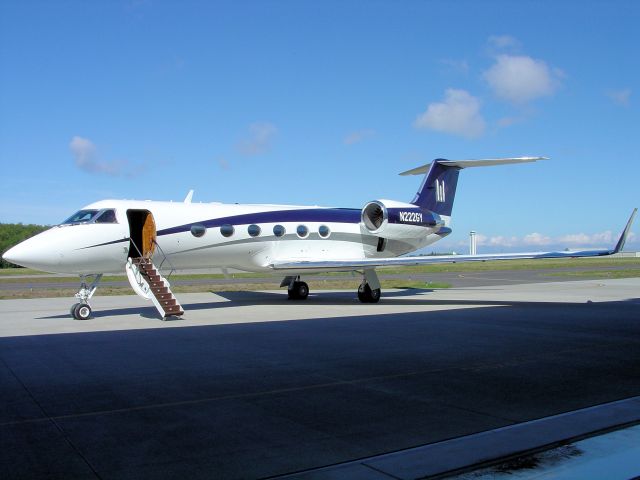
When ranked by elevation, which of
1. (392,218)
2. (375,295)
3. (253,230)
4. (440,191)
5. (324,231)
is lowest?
(375,295)

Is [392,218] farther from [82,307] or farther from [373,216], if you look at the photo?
[82,307]

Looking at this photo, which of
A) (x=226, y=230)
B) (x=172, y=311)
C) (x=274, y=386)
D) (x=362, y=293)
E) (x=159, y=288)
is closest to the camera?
(x=274, y=386)

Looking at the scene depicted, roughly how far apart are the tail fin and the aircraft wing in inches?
196

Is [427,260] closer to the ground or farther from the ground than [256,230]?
closer to the ground

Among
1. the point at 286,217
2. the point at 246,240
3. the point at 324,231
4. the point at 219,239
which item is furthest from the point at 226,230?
the point at 324,231

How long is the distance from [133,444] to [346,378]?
3.18 m

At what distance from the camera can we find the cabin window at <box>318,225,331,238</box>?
797 inches

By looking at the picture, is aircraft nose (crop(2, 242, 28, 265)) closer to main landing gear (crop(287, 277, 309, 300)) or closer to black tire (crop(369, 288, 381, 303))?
main landing gear (crop(287, 277, 309, 300))

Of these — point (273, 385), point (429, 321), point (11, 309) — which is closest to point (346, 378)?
point (273, 385)

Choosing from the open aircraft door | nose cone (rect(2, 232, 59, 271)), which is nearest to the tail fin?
the open aircraft door

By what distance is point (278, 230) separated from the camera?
19.1 meters

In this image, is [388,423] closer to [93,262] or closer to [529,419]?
[529,419]

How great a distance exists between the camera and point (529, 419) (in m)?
5.52

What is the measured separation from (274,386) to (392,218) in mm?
14632
